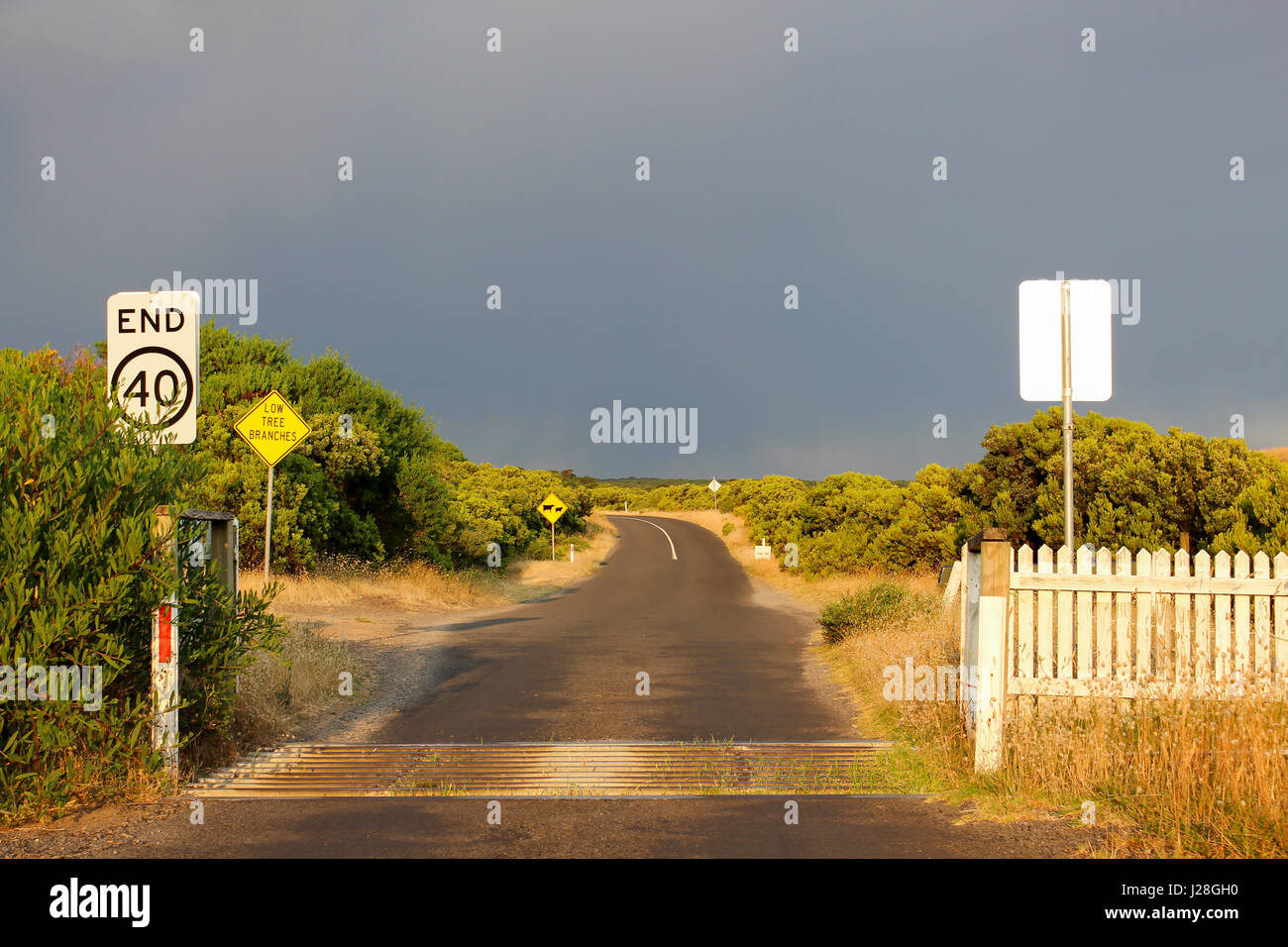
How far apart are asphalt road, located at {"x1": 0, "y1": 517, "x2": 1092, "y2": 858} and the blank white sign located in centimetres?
340

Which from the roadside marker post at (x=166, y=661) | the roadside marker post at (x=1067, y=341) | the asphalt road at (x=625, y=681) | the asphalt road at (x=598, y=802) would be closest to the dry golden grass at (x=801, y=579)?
the asphalt road at (x=625, y=681)

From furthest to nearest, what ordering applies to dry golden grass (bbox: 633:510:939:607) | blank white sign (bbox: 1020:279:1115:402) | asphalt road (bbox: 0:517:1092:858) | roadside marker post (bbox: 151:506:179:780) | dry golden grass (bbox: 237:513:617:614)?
dry golden grass (bbox: 633:510:939:607) < dry golden grass (bbox: 237:513:617:614) < blank white sign (bbox: 1020:279:1115:402) < roadside marker post (bbox: 151:506:179:780) < asphalt road (bbox: 0:517:1092:858)

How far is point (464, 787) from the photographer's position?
729 centimetres

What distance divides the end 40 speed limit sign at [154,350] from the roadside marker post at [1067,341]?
6.56m

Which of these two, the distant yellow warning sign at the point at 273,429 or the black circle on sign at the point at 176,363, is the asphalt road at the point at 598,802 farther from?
the distant yellow warning sign at the point at 273,429

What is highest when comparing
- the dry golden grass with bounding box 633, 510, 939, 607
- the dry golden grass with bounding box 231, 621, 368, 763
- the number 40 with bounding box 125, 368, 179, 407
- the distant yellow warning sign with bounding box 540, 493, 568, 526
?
the number 40 with bounding box 125, 368, 179, 407

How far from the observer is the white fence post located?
7027 millimetres

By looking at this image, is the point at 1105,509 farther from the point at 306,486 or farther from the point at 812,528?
the point at 812,528

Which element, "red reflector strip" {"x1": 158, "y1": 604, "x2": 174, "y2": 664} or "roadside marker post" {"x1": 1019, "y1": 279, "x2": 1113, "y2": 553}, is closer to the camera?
"red reflector strip" {"x1": 158, "y1": 604, "x2": 174, "y2": 664}

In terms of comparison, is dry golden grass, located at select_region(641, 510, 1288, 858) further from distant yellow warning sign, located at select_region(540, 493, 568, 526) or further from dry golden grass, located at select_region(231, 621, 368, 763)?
distant yellow warning sign, located at select_region(540, 493, 568, 526)

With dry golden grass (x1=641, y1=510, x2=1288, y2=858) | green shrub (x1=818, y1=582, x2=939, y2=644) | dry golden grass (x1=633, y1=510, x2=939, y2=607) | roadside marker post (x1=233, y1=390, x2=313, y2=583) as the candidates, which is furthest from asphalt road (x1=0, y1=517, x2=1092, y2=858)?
dry golden grass (x1=633, y1=510, x2=939, y2=607)

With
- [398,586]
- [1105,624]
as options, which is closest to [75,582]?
[1105,624]

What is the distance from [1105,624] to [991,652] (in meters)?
0.84

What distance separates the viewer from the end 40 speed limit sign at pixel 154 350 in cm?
798
